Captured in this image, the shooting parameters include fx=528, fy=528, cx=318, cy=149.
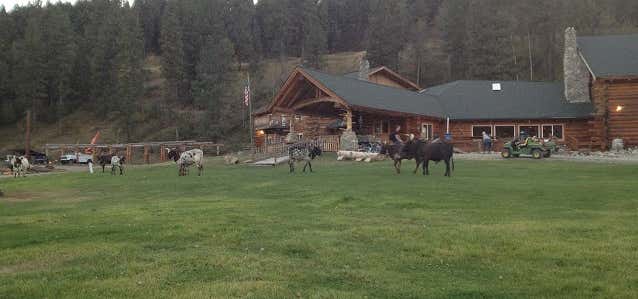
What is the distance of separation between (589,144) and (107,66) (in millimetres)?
68712

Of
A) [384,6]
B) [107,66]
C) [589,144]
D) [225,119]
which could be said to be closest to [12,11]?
[107,66]

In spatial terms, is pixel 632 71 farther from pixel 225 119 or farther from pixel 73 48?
pixel 73 48

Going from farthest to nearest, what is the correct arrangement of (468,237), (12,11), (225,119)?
1. (12,11)
2. (225,119)
3. (468,237)

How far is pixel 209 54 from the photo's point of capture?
73.8 m

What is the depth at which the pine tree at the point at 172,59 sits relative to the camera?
76000 millimetres

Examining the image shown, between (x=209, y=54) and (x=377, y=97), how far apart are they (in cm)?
4276

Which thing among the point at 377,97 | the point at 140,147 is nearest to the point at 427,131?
the point at 377,97

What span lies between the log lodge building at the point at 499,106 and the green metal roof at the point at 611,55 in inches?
2.4

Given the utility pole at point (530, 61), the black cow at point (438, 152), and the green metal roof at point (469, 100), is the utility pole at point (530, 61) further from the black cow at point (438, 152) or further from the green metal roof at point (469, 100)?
the black cow at point (438, 152)

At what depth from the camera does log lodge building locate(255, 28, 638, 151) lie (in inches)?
1379

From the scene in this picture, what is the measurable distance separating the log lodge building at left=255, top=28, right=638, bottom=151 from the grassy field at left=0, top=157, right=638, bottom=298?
790 inches

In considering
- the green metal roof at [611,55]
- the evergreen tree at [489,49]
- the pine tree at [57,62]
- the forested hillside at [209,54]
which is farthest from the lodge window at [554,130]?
the pine tree at [57,62]

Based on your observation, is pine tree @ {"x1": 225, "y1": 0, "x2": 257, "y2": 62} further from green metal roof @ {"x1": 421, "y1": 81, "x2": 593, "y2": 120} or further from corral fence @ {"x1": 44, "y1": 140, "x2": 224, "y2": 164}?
green metal roof @ {"x1": 421, "y1": 81, "x2": 593, "y2": 120}

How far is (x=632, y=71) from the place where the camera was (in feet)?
115
